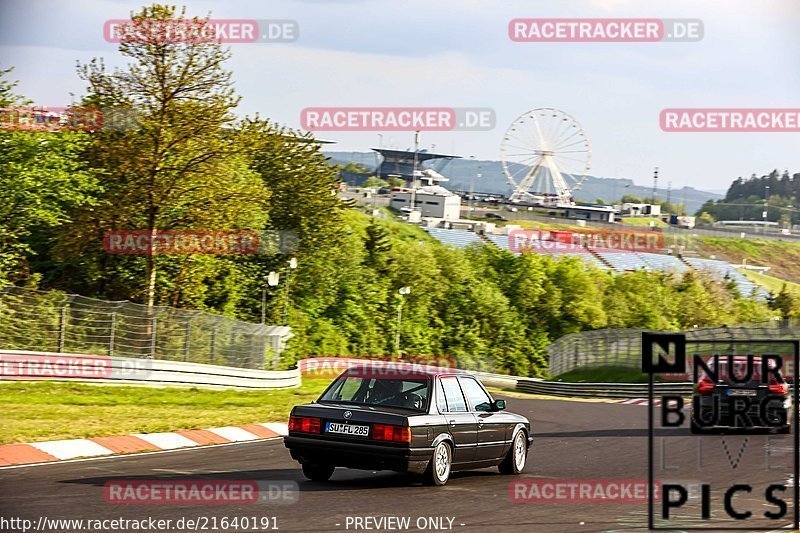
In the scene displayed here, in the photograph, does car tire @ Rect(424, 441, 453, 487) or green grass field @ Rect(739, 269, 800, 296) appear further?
green grass field @ Rect(739, 269, 800, 296)

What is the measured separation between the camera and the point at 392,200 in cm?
18850

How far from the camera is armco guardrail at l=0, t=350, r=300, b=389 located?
2389 cm

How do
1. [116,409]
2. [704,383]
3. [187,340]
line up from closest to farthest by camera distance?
[704,383]
[116,409]
[187,340]

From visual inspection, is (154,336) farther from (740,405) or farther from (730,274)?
(730,274)

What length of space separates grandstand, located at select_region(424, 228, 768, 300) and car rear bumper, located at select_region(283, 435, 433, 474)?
109 m

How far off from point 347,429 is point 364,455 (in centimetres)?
37

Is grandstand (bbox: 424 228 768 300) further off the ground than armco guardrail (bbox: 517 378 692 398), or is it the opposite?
grandstand (bbox: 424 228 768 300)

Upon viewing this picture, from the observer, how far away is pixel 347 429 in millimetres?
11727

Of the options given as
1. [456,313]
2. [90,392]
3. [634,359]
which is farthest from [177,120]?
[456,313]

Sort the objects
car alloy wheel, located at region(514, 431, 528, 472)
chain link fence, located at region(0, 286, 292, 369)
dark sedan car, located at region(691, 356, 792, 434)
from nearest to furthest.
Result: 1. car alloy wheel, located at region(514, 431, 528, 472)
2. dark sedan car, located at region(691, 356, 792, 434)
3. chain link fence, located at region(0, 286, 292, 369)

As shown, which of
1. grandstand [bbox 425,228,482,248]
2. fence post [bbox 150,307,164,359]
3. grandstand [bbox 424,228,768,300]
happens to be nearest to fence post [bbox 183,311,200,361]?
fence post [bbox 150,307,164,359]

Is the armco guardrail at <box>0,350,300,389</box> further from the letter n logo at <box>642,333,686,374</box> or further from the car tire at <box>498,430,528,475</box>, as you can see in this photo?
the letter n logo at <box>642,333,686,374</box>

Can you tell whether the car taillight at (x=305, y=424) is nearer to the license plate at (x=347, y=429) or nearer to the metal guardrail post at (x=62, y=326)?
the license plate at (x=347, y=429)

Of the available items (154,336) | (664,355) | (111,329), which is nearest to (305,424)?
(664,355)
